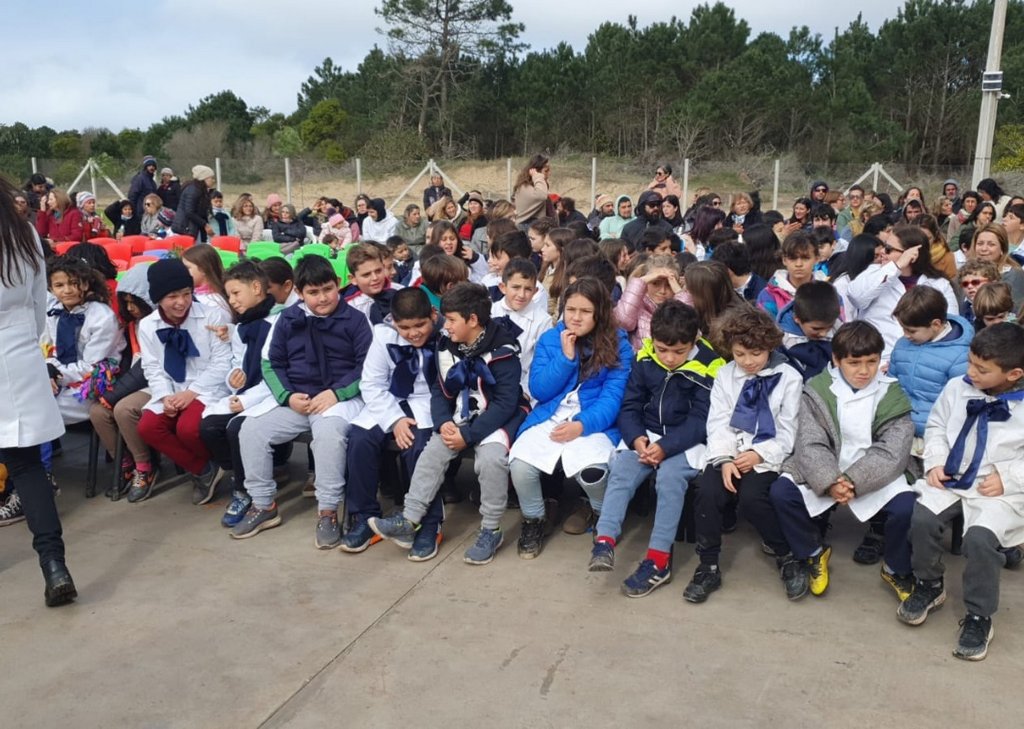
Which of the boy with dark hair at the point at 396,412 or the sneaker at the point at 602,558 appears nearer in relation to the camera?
the sneaker at the point at 602,558

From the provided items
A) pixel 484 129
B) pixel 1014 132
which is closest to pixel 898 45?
pixel 1014 132

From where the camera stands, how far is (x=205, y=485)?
4.70 meters

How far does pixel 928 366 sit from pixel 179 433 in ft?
12.5

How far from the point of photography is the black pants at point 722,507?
3.52 meters

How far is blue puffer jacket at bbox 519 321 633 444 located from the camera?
406 cm

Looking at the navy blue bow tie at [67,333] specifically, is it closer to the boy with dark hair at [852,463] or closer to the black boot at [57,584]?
the black boot at [57,584]

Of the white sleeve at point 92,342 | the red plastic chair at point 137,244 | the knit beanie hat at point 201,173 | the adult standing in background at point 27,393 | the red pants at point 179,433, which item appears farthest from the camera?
the knit beanie hat at point 201,173

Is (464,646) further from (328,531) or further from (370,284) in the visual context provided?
(370,284)

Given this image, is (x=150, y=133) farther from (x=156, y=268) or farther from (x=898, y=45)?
(x=156, y=268)

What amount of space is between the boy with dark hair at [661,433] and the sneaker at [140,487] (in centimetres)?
268

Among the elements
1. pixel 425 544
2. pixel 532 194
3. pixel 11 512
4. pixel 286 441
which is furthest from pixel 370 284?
pixel 532 194

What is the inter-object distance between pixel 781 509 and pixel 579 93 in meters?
35.2

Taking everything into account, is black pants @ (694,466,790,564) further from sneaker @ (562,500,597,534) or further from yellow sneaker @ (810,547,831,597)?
sneaker @ (562,500,597,534)

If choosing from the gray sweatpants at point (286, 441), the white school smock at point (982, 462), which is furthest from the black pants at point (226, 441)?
the white school smock at point (982, 462)
